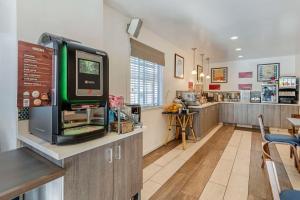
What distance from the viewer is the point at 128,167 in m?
1.60

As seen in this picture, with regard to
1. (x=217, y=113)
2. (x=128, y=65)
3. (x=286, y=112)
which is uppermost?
(x=128, y=65)

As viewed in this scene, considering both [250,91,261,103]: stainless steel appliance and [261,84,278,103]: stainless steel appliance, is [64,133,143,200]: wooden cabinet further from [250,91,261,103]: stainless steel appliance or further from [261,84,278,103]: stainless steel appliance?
[250,91,261,103]: stainless steel appliance

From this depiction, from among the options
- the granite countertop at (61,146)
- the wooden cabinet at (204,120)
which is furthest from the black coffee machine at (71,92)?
the wooden cabinet at (204,120)

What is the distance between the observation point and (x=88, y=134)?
1.29 metres

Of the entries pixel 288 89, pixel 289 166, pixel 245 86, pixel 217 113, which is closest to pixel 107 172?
pixel 289 166

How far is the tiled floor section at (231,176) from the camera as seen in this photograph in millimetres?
2145

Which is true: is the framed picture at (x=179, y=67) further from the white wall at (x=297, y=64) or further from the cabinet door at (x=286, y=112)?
the white wall at (x=297, y=64)

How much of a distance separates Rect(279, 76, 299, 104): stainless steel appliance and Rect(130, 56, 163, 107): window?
4203 millimetres

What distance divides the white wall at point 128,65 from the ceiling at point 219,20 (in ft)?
0.52

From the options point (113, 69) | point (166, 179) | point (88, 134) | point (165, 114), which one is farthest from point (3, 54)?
point (165, 114)

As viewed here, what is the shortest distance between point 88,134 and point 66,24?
1127 millimetres

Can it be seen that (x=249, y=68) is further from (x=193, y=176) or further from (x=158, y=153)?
(x=193, y=176)

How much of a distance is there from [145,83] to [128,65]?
717 mm

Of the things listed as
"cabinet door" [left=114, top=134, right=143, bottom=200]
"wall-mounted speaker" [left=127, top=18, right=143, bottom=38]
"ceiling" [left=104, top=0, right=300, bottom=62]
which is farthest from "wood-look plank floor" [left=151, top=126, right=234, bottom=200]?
"ceiling" [left=104, top=0, right=300, bottom=62]
